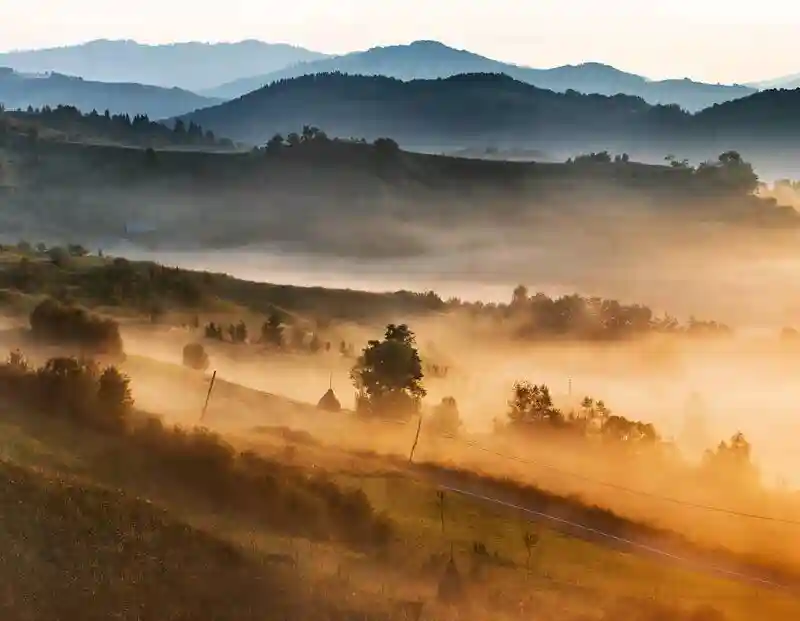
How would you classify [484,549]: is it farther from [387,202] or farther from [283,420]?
[387,202]

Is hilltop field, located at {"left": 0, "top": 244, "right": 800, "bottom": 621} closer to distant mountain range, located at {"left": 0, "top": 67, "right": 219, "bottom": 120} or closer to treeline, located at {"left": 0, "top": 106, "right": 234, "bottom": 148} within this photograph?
treeline, located at {"left": 0, "top": 106, "right": 234, "bottom": 148}

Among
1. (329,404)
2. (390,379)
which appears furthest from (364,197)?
(329,404)

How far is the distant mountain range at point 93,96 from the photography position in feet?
360

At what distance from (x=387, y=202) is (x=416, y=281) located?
18.7 meters

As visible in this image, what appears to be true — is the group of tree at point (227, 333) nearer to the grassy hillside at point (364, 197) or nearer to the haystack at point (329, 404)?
the haystack at point (329, 404)

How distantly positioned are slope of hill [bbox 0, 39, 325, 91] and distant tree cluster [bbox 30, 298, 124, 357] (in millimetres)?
103311

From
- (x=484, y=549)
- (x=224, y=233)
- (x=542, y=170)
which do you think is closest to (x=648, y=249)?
(x=542, y=170)

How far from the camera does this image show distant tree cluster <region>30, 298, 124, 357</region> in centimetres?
2388

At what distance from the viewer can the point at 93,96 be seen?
124 m

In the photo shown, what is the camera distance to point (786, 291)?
2491 inches

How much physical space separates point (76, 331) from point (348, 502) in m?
12.3

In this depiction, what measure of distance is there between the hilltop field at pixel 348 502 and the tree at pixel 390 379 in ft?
2.07

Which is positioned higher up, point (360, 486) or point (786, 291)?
point (786, 291)

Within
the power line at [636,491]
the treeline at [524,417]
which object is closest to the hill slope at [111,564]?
the power line at [636,491]
